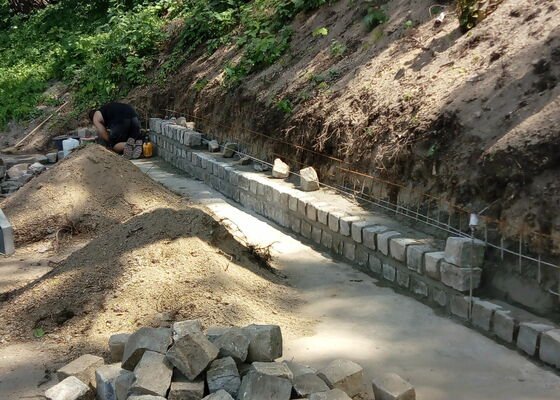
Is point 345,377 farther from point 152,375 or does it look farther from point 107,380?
point 107,380

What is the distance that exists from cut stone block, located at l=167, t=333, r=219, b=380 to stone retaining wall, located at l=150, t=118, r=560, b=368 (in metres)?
2.08

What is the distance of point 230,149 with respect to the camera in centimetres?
1062

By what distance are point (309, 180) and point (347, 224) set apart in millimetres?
1290

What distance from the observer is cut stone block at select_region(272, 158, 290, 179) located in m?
8.87

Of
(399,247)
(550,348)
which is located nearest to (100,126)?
(399,247)

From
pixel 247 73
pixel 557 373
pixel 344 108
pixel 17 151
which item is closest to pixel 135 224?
pixel 344 108

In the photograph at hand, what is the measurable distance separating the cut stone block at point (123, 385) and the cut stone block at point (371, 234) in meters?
2.89

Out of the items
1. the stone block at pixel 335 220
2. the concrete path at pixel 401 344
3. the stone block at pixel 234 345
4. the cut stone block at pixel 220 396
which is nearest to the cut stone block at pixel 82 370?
the stone block at pixel 234 345

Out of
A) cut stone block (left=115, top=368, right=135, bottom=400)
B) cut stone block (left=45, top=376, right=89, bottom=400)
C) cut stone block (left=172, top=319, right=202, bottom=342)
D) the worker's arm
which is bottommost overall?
cut stone block (left=45, top=376, right=89, bottom=400)

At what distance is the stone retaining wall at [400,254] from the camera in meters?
5.02

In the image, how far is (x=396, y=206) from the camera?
23.4ft

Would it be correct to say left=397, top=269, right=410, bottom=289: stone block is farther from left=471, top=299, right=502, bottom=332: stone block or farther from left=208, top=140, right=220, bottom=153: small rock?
left=208, top=140, right=220, bottom=153: small rock

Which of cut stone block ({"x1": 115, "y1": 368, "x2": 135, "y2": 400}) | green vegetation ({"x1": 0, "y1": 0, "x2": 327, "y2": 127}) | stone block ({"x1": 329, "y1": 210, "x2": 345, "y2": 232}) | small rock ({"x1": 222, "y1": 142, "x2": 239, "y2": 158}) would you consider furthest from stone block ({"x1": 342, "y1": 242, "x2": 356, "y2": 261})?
green vegetation ({"x1": 0, "y1": 0, "x2": 327, "y2": 127})

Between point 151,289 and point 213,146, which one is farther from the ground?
point 213,146
